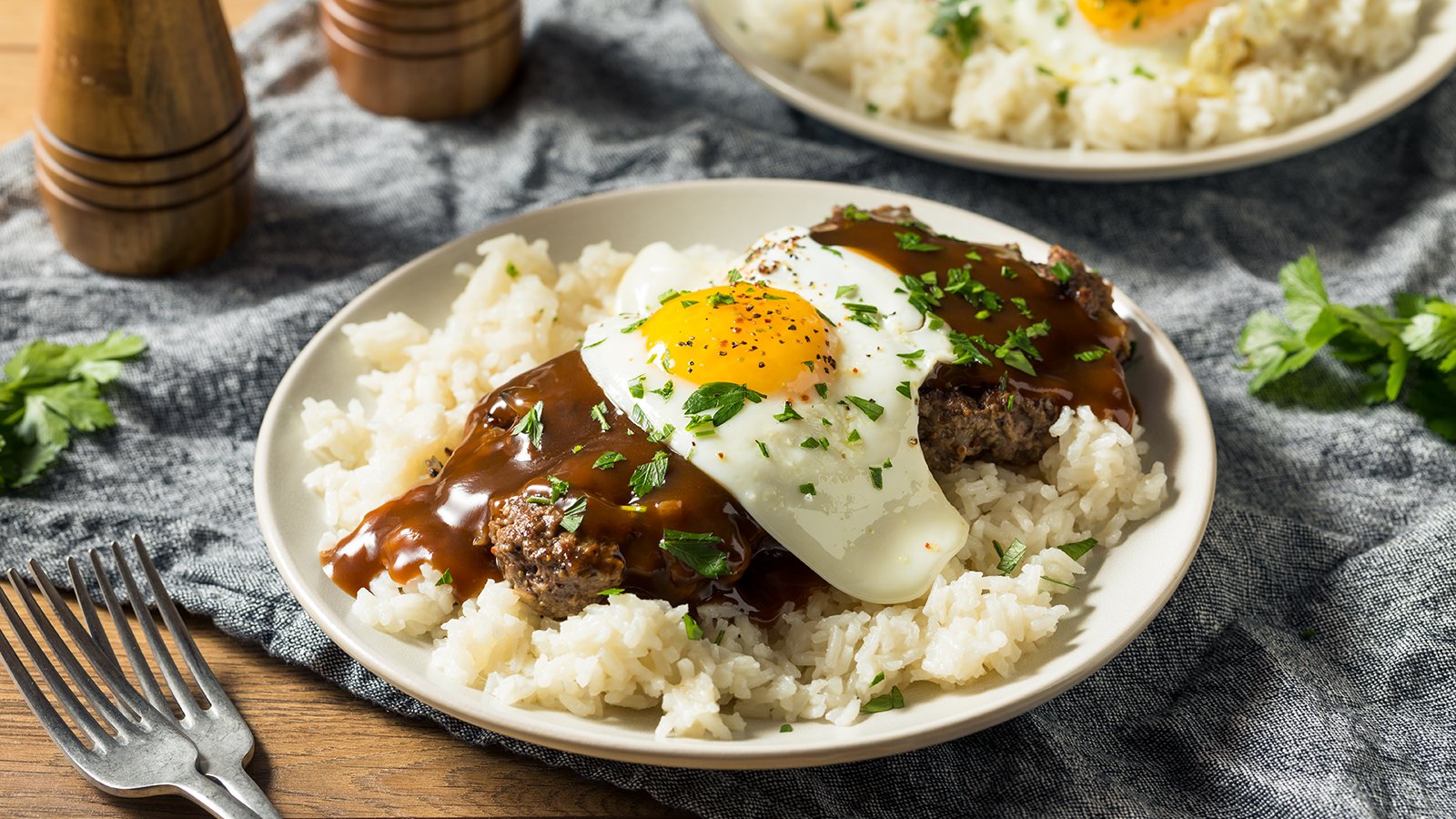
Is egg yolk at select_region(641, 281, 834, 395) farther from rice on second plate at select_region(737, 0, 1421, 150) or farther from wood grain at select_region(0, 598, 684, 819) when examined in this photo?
rice on second plate at select_region(737, 0, 1421, 150)

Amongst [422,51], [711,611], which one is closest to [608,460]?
[711,611]

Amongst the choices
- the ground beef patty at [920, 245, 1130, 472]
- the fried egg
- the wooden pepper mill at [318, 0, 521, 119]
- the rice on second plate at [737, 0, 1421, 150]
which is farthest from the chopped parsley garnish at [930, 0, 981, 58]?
the ground beef patty at [920, 245, 1130, 472]

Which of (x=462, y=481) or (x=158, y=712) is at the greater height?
(x=462, y=481)

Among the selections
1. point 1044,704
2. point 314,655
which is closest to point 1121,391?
point 1044,704

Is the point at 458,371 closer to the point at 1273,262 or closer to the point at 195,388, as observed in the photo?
the point at 195,388

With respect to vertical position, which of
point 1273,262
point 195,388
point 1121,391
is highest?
point 1121,391

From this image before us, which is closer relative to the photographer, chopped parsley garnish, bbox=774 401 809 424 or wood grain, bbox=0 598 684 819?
wood grain, bbox=0 598 684 819

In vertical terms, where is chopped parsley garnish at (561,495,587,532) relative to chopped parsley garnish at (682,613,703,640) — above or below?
above
